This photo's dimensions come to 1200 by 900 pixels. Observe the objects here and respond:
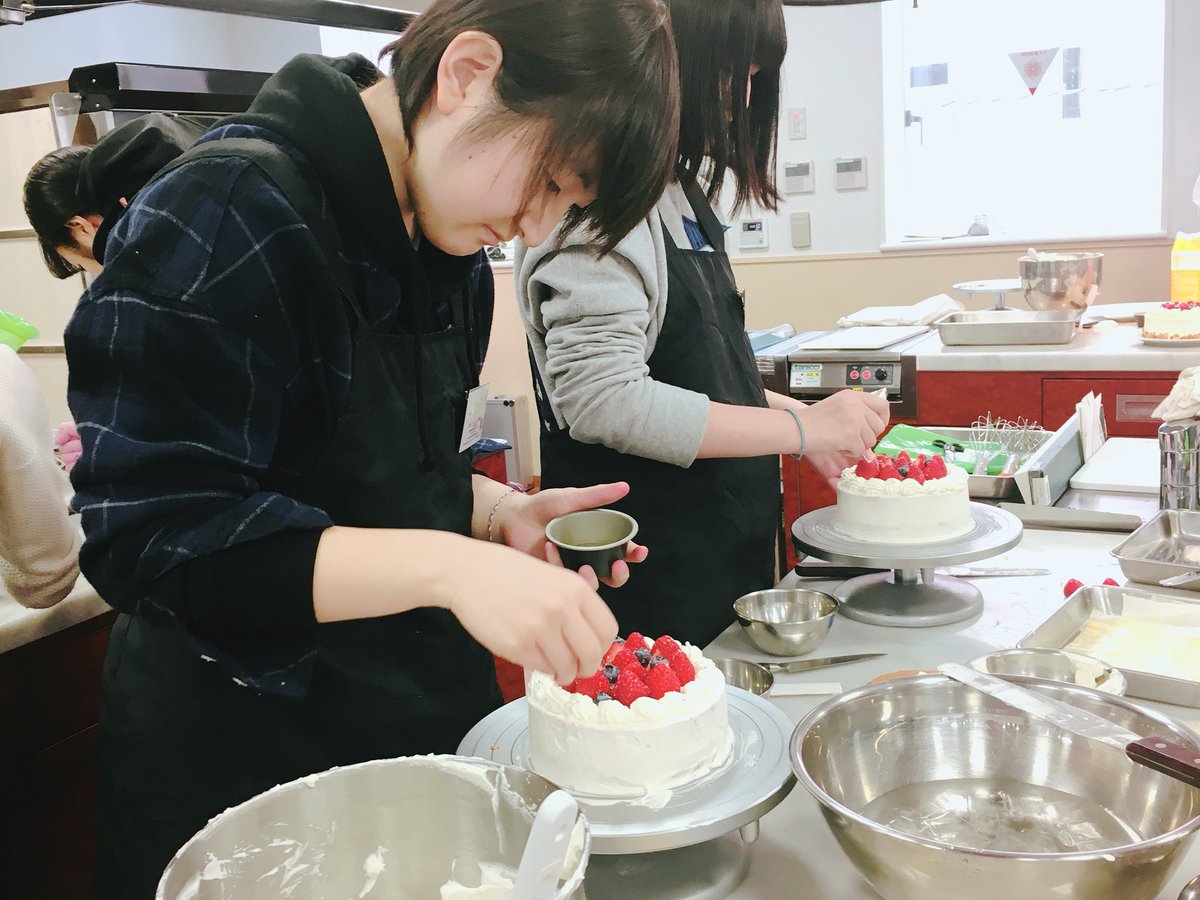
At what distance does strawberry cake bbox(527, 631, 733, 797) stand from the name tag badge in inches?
14.1

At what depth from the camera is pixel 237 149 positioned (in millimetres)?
965

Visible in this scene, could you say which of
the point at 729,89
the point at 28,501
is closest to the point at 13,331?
the point at 28,501

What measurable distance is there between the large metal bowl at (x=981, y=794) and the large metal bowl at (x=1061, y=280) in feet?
9.34

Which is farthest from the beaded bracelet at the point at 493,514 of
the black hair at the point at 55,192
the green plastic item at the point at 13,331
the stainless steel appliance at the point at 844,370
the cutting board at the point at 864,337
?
the cutting board at the point at 864,337

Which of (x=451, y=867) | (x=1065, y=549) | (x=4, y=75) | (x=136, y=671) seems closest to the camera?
(x=451, y=867)

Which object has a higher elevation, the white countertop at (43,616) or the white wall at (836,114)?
the white wall at (836,114)

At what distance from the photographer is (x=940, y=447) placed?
7.44ft

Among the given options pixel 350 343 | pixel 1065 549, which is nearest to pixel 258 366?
pixel 350 343

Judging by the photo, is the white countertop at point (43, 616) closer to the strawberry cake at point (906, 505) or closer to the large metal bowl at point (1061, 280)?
the strawberry cake at point (906, 505)

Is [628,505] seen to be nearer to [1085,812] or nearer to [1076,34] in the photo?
[1085,812]

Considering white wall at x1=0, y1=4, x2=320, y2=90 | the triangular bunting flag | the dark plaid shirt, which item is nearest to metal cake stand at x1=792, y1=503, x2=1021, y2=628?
the dark plaid shirt

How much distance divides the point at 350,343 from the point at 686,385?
0.84 m

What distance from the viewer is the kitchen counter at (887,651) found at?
0.90 meters

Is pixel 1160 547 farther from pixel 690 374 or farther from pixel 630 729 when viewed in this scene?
pixel 630 729
